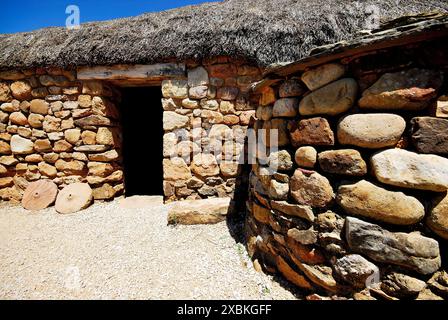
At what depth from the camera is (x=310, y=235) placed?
136cm

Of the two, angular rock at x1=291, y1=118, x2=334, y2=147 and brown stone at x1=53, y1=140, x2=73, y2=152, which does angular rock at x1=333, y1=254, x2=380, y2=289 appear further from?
brown stone at x1=53, y1=140, x2=73, y2=152

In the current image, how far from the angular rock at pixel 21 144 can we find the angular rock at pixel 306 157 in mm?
3967

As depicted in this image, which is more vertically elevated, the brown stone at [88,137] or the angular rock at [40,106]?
the angular rock at [40,106]

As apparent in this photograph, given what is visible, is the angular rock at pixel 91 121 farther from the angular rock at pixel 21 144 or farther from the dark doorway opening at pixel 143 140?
the angular rock at pixel 21 144

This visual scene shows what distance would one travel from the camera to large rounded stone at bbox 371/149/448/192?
102 cm

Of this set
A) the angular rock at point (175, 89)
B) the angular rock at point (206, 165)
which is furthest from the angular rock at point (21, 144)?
the angular rock at point (206, 165)

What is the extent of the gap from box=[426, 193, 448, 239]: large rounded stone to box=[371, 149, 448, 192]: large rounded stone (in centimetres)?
6

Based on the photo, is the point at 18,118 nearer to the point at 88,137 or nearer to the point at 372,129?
the point at 88,137

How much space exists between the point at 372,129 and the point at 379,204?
0.40 m

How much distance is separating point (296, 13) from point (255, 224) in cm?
277

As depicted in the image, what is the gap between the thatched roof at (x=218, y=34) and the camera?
2643 mm
